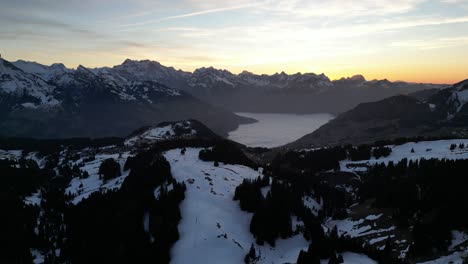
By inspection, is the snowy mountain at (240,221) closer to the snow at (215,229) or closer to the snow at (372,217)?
the snow at (215,229)

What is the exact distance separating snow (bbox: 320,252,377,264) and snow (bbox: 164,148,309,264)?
11.4 metres

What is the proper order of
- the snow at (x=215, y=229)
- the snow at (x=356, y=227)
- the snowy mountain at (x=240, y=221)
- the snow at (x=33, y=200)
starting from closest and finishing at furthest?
1. the snowy mountain at (x=240, y=221)
2. the snow at (x=215, y=229)
3. the snow at (x=356, y=227)
4. the snow at (x=33, y=200)

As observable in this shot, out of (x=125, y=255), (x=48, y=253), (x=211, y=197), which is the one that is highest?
(x=211, y=197)

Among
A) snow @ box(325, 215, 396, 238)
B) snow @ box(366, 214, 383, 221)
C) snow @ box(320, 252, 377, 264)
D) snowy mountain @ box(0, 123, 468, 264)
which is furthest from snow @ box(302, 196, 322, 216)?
snow @ box(320, 252, 377, 264)

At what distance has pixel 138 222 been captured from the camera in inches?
4449

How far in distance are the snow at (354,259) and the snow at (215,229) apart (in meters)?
11.4

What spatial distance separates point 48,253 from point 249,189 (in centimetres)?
6947

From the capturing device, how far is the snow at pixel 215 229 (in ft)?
319

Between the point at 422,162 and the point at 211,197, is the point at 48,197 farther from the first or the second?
the point at 422,162

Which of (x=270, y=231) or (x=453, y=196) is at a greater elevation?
(x=453, y=196)

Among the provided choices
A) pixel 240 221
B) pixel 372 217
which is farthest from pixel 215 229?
pixel 372 217

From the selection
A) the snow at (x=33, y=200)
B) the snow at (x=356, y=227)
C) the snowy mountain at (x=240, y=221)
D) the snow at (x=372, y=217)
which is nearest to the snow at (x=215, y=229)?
the snowy mountain at (x=240, y=221)

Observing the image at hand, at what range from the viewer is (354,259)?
3477 inches

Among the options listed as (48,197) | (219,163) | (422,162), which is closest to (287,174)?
(219,163)
